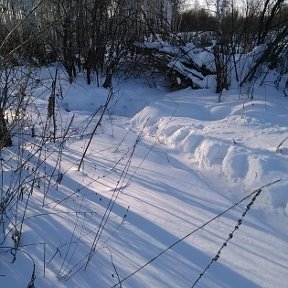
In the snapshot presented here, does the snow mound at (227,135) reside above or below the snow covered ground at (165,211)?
above

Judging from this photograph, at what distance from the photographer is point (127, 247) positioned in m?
1.82

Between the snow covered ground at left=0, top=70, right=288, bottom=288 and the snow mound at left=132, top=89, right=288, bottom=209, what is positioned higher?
the snow mound at left=132, top=89, right=288, bottom=209

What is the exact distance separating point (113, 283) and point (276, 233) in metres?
0.94

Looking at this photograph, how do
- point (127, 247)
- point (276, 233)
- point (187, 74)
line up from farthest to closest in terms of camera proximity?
1. point (187, 74)
2. point (276, 233)
3. point (127, 247)

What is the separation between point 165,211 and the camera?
7.19ft

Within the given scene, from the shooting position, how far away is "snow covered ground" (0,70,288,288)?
64.4 inches

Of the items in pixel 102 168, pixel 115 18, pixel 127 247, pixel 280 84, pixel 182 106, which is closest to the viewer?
pixel 127 247

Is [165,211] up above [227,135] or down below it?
below

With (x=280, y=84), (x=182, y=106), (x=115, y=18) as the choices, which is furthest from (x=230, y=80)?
(x=115, y=18)

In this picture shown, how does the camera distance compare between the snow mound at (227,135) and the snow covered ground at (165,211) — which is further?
the snow mound at (227,135)

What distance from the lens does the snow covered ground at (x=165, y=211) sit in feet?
5.37

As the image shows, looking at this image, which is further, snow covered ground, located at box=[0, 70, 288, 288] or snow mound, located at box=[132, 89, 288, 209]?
snow mound, located at box=[132, 89, 288, 209]

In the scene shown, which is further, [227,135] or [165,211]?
[227,135]

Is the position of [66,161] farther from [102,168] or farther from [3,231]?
[3,231]
